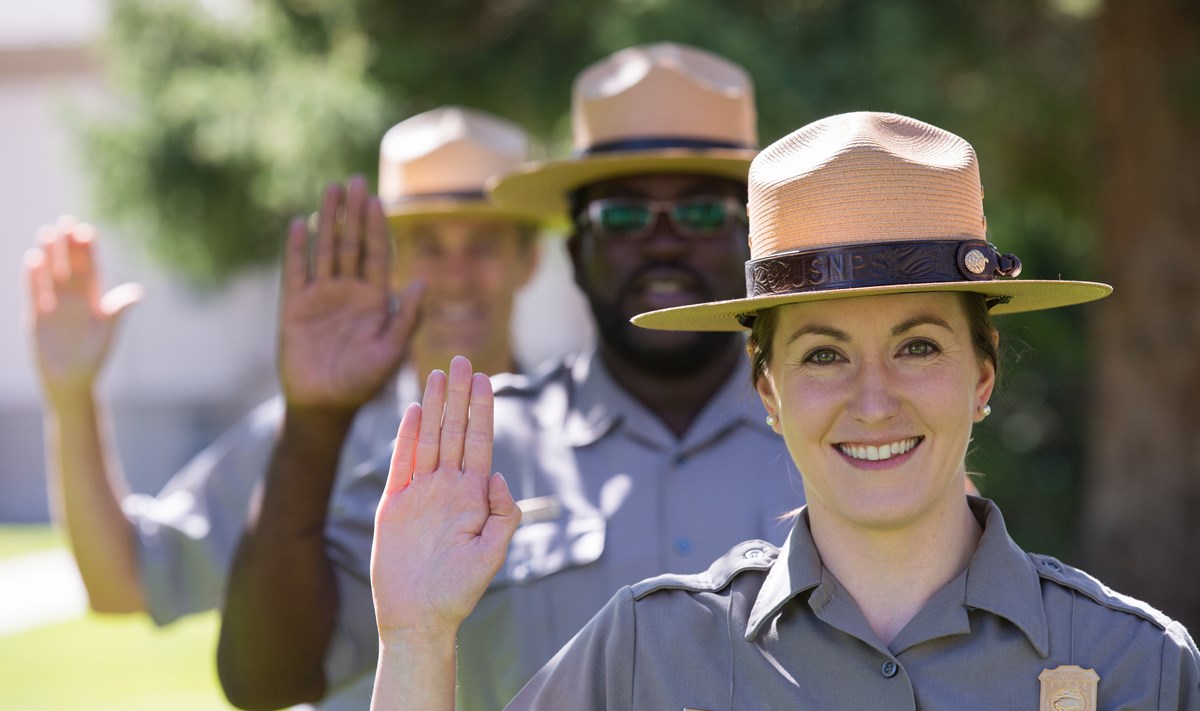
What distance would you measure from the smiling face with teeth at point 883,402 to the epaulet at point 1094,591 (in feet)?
0.53

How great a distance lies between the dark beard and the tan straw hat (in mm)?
415

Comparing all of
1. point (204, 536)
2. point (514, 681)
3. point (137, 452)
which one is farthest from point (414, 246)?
point (137, 452)

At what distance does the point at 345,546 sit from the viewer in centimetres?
325

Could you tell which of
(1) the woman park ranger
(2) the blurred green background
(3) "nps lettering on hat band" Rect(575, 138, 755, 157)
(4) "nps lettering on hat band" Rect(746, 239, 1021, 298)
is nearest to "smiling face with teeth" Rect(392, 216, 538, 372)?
(3) "nps lettering on hat band" Rect(575, 138, 755, 157)

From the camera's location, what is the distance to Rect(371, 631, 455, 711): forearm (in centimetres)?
200

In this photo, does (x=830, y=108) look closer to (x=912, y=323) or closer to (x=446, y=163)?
(x=446, y=163)

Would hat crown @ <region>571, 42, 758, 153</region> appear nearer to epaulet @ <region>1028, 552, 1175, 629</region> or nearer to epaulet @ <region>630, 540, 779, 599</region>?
epaulet @ <region>630, 540, 779, 599</region>

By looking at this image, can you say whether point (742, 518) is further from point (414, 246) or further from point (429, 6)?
point (429, 6)

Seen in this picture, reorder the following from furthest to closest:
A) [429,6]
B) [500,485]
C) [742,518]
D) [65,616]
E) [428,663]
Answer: [65,616]
[429,6]
[742,518]
[500,485]
[428,663]

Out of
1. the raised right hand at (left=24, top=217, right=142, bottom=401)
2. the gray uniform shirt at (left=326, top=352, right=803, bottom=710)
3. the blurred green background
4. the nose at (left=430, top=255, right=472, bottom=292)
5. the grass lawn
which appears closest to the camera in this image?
the gray uniform shirt at (left=326, top=352, right=803, bottom=710)

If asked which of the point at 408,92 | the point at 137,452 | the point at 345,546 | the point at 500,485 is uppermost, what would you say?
the point at 408,92

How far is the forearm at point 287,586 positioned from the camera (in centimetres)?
311

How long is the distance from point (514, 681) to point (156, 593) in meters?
1.80

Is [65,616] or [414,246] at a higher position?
[414,246]
